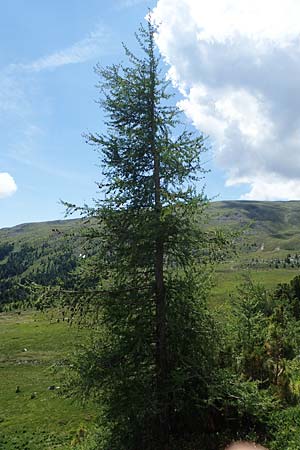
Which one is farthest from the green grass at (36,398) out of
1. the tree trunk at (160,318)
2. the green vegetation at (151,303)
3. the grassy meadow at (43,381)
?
the tree trunk at (160,318)

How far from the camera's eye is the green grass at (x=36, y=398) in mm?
32281

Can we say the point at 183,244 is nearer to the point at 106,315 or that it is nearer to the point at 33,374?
the point at 106,315

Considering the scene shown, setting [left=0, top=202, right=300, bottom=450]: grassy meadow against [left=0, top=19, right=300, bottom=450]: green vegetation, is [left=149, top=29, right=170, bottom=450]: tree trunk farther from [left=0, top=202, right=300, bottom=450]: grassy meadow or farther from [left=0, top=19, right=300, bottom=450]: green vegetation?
[left=0, top=202, right=300, bottom=450]: grassy meadow

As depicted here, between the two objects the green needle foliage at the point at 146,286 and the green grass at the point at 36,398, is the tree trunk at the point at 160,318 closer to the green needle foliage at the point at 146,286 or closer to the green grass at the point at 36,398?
the green needle foliage at the point at 146,286

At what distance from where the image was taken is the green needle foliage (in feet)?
39.7

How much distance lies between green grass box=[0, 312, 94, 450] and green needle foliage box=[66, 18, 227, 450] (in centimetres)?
182

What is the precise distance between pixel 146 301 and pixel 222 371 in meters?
3.53

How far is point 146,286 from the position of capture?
43.9 ft

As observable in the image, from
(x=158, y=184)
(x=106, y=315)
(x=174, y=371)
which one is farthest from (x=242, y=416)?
(x=158, y=184)

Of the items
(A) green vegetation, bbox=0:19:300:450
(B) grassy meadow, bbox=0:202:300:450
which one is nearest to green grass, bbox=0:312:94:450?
(B) grassy meadow, bbox=0:202:300:450

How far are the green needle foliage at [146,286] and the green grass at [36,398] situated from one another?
1819 mm

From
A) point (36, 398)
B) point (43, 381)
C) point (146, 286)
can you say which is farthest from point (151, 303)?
point (43, 381)

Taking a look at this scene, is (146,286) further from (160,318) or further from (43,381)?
(43,381)

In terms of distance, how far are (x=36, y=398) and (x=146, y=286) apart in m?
45.0
